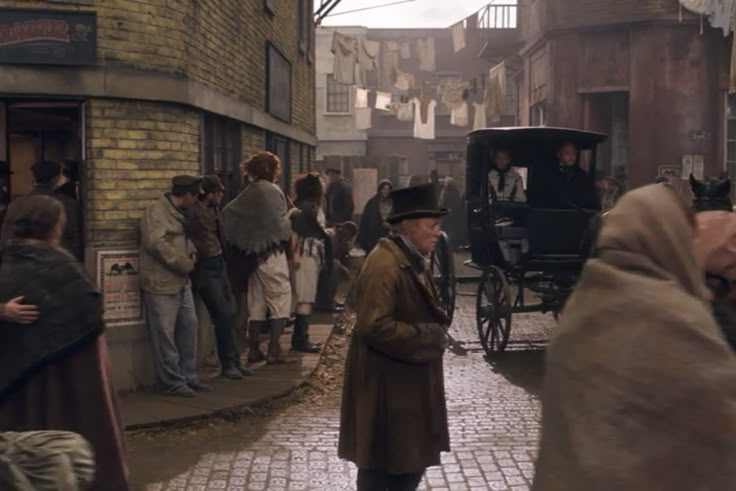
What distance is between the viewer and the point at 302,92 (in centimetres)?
1919

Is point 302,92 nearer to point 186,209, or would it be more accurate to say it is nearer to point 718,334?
point 186,209

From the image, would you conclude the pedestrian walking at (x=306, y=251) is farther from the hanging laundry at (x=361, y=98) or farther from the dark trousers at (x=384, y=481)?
the hanging laundry at (x=361, y=98)

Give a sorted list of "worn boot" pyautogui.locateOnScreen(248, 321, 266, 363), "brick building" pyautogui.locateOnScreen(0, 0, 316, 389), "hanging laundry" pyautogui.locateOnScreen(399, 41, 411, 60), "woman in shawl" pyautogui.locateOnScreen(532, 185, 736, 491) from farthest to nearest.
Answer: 1. "hanging laundry" pyautogui.locateOnScreen(399, 41, 411, 60)
2. "worn boot" pyautogui.locateOnScreen(248, 321, 266, 363)
3. "brick building" pyautogui.locateOnScreen(0, 0, 316, 389)
4. "woman in shawl" pyautogui.locateOnScreen(532, 185, 736, 491)

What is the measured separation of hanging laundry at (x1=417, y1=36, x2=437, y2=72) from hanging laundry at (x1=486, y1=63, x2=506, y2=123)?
2.91 metres

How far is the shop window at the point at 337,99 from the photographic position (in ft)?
144

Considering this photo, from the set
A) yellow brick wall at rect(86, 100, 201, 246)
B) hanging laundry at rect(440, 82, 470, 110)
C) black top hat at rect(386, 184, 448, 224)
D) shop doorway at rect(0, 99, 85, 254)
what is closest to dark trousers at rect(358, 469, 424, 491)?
black top hat at rect(386, 184, 448, 224)

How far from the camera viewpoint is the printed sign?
806 centimetres

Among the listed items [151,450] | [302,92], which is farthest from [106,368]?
[302,92]

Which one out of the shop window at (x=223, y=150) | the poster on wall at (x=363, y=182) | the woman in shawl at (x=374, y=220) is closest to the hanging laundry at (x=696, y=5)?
the woman in shawl at (x=374, y=220)

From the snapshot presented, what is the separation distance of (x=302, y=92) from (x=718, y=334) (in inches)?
679

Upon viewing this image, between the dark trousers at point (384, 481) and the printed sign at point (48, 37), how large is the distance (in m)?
4.82

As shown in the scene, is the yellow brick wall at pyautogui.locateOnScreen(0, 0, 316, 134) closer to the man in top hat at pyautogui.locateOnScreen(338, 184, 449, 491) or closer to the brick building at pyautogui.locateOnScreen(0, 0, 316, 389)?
the brick building at pyautogui.locateOnScreen(0, 0, 316, 389)

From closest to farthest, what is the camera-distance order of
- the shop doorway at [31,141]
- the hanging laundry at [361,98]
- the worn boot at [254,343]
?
the worn boot at [254,343], the shop doorway at [31,141], the hanging laundry at [361,98]

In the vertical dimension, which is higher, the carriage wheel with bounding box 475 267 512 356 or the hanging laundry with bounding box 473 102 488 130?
the hanging laundry with bounding box 473 102 488 130
